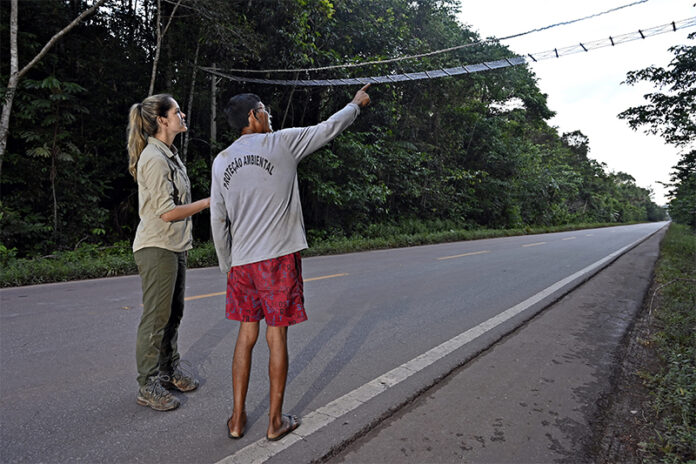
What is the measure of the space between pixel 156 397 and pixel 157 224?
3.72ft

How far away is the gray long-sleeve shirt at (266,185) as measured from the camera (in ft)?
7.75

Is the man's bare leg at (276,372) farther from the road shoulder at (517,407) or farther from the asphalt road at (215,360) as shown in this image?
the road shoulder at (517,407)

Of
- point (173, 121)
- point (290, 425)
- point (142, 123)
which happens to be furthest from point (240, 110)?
point (290, 425)

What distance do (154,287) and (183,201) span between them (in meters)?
0.60

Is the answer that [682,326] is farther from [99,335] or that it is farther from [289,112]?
[289,112]

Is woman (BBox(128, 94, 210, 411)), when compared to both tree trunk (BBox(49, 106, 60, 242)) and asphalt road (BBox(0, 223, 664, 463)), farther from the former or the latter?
tree trunk (BBox(49, 106, 60, 242))

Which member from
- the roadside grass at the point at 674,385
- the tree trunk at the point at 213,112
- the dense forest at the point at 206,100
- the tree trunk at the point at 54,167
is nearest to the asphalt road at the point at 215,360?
the roadside grass at the point at 674,385

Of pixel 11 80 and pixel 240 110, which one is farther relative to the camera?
pixel 11 80

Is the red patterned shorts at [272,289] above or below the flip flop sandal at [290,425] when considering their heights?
above

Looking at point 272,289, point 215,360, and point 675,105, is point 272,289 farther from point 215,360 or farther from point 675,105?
point 675,105

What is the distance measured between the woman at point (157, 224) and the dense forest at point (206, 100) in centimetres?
846

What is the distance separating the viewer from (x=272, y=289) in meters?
2.38

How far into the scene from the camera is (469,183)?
1044 inches

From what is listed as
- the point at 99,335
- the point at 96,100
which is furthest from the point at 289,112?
the point at 99,335
